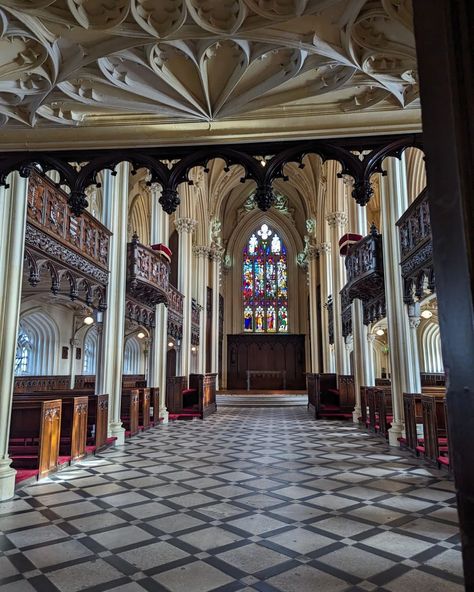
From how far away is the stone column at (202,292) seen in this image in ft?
67.3

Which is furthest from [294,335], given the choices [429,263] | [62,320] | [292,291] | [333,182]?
[429,263]

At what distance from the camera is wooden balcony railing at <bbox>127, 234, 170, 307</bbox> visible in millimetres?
10891

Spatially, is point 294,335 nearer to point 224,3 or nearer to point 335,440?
point 335,440

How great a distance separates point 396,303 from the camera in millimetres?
9031

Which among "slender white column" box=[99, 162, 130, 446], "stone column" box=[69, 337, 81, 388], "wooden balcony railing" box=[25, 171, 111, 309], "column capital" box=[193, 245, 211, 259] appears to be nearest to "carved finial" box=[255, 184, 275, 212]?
"wooden balcony railing" box=[25, 171, 111, 309]

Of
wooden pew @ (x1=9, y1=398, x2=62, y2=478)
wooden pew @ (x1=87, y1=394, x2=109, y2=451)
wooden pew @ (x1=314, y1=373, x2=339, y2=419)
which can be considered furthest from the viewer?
wooden pew @ (x1=314, y1=373, x2=339, y2=419)

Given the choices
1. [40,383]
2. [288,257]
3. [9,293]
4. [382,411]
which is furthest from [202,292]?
[9,293]

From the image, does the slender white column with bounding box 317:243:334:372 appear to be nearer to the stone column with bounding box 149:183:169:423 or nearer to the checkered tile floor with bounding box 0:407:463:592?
the stone column with bounding box 149:183:169:423

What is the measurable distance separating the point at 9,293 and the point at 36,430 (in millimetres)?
1993

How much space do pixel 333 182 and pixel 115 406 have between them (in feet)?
40.0

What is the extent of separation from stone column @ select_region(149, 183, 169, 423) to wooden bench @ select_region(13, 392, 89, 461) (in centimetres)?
542

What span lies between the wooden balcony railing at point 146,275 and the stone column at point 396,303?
5.64 m

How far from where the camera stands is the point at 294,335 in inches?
1133

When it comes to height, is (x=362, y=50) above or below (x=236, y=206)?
below
